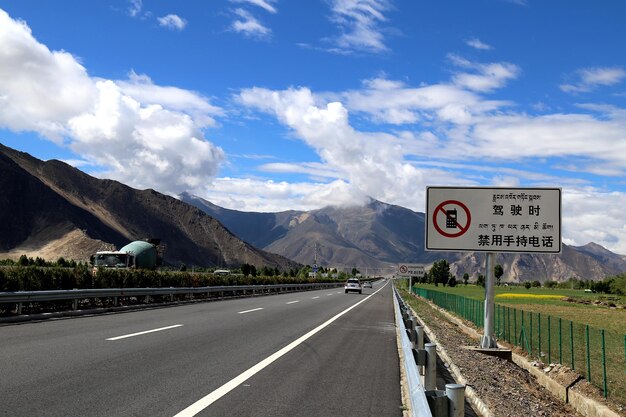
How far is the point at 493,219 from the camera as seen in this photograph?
613 inches

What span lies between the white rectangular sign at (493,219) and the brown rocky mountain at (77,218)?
107m

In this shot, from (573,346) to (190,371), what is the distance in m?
12.8

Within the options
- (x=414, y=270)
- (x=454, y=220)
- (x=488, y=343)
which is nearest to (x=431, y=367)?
(x=454, y=220)

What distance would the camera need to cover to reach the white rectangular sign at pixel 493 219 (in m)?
15.3

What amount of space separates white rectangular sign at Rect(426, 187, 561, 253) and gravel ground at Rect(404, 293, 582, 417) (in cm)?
299

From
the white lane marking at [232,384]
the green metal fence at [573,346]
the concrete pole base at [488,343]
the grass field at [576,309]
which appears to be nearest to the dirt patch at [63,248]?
the grass field at [576,309]

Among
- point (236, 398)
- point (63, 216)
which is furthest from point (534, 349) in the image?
point (63, 216)

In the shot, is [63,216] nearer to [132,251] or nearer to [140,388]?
[132,251]

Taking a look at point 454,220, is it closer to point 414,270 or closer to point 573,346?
point 573,346

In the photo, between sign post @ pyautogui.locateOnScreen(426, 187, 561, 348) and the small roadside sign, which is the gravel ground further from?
the small roadside sign

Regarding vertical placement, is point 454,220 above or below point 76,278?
above

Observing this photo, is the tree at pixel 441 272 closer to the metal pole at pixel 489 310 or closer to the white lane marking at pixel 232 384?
the metal pole at pixel 489 310

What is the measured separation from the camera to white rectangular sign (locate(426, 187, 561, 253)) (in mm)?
15320

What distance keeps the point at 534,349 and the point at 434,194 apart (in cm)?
748
